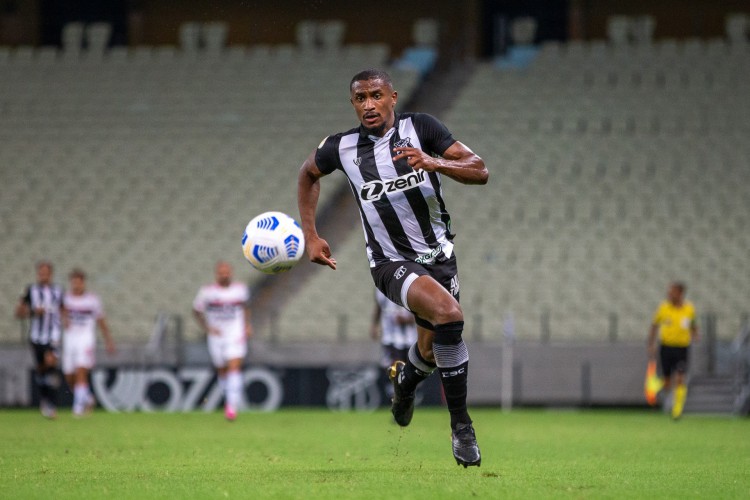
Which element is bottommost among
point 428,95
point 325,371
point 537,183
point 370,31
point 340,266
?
point 325,371

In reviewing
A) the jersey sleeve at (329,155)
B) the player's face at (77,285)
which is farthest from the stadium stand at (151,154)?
the jersey sleeve at (329,155)

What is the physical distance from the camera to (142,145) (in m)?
22.8

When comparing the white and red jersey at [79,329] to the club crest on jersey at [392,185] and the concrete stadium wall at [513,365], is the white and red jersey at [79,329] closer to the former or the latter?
the concrete stadium wall at [513,365]

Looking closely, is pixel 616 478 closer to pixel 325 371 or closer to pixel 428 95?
pixel 325 371

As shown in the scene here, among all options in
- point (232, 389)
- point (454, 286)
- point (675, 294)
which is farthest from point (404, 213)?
point (675, 294)

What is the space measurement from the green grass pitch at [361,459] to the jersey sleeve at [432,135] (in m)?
1.96

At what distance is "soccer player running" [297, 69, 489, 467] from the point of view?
24.5ft

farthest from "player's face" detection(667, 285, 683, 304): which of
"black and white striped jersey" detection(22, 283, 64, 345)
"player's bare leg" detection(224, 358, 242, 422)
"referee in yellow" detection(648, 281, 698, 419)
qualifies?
"black and white striped jersey" detection(22, 283, 64, 345)

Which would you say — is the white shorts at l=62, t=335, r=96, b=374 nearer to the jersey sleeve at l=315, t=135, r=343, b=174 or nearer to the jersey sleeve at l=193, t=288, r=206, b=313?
the jersey sleeve at l=193, t=288, r=206, b=313

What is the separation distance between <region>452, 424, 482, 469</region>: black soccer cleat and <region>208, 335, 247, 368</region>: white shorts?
27.7 ft

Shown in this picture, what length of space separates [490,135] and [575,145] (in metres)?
1.48

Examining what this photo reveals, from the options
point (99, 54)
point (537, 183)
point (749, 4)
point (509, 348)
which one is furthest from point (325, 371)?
point (749, 4)

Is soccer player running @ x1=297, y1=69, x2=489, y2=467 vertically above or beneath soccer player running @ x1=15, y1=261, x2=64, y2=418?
above

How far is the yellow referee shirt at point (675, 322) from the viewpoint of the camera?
16.2m
